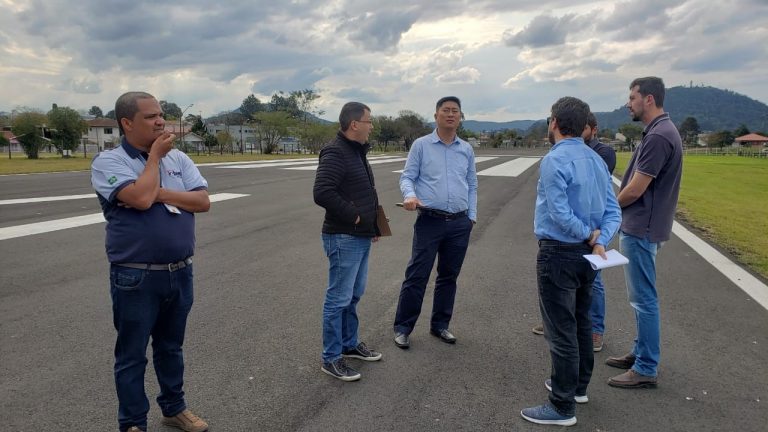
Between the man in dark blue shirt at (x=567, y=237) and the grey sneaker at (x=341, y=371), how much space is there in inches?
47.2

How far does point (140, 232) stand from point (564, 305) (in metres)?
2.44

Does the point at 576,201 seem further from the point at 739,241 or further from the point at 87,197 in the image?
the point at 87,197

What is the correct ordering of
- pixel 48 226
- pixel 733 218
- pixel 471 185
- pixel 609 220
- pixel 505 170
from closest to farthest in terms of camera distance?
pixel 609 220
pixel 471 185
pixel 48 226
pixel 733 218
pixel 505 170

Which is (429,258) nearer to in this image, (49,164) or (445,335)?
(445,335)

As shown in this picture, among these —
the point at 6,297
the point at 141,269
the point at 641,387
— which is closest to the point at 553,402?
the point at 641,387

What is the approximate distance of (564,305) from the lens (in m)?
3.03

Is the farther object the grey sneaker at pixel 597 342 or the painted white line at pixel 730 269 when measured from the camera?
the painted white line at pixel 730 269

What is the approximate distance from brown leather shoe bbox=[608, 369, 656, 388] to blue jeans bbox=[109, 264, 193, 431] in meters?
2.98

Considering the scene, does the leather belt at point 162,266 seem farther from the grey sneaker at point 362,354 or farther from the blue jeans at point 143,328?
the grey sneaker at point 362,354

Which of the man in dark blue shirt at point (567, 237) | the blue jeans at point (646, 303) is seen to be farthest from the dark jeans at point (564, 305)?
the blue jeans at point (646, 303)

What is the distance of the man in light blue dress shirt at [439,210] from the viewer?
13.9 ft

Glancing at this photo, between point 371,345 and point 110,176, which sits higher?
point 110,176

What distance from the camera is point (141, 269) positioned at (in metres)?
2.61

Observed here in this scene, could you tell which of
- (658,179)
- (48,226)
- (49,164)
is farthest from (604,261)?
(49,164)
